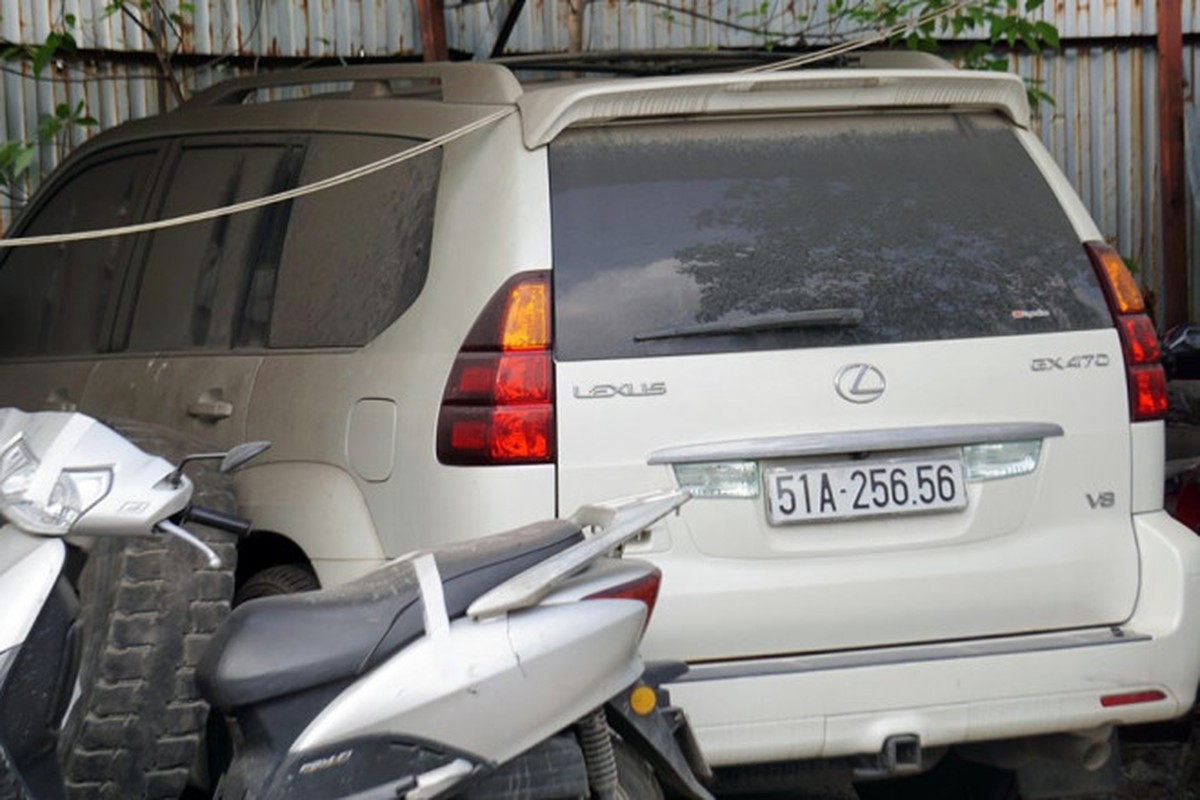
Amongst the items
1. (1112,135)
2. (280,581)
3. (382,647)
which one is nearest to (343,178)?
(280,581)

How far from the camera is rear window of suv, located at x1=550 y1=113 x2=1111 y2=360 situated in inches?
170

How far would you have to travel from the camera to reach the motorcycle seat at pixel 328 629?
3.33m

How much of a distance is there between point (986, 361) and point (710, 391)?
67 cm

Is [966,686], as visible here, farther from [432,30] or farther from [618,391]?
[432,30]

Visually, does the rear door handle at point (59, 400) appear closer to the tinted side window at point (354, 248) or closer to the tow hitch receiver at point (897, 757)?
the tinted side window at point (354, 248)

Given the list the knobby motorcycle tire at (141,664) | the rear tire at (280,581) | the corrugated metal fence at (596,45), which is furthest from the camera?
the corrugated metal fence at (596,45)

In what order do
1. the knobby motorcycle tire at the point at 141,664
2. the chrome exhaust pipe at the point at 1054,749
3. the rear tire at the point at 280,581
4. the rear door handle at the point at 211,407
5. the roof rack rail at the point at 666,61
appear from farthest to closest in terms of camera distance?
1. the roof rack rail at the point at 666,61
2. the rear door handle at the point at 211,407
3. the rear tire at the point at 280,581
4. the chrome exhaust pipe at the point at 1054,749
5. the knobby motorcycle tire at the point at 141,664

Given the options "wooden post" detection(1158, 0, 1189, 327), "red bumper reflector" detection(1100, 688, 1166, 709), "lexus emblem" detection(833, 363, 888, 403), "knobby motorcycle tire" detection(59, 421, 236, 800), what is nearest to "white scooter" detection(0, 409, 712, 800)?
"knobby motorcycle tire" detection(59, 421, 236, 800)

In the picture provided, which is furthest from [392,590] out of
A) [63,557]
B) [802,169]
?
[802,169]

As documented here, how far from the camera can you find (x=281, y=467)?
4777mm

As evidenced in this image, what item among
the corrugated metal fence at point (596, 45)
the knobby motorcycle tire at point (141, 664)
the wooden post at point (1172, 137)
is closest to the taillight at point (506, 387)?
the knobby motorcycle tire at point (141, 664)

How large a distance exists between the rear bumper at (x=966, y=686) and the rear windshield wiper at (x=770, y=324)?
0.72 meters

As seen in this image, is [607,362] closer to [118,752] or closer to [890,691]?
[890,691]

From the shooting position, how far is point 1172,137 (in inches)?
380
